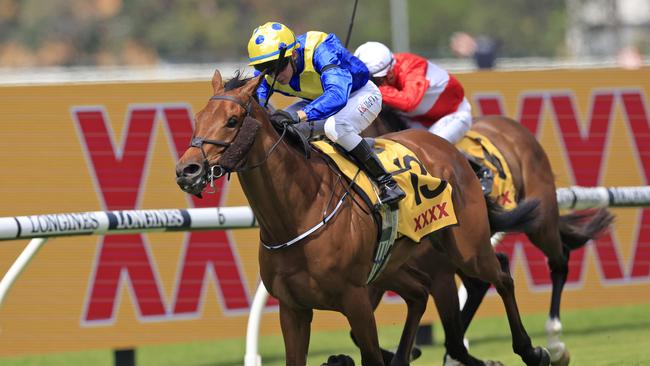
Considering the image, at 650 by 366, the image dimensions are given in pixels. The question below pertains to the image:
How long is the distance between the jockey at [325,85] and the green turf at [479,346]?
243 cm

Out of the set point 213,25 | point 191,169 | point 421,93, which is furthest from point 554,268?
point 213,25

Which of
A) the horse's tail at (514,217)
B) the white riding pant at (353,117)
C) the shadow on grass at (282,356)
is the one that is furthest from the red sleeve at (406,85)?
the shadow on grass at (282,356)

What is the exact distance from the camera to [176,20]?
156ft

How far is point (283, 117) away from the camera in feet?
20.6

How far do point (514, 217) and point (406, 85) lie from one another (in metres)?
1.07

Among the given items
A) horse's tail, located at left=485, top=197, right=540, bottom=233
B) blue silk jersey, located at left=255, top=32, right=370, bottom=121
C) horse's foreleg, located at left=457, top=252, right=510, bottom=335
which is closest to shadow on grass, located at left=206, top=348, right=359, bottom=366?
horse's foreleg, located at left=457, top=252, right=510, bottom=335

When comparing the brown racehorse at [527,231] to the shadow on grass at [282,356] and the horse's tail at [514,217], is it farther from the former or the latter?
the shadow on grass at [282,356]

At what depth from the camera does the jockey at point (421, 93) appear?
26.1 ft

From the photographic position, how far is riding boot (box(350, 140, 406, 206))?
6.54 meters

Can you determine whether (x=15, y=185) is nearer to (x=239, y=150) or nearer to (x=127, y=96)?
(x=127, y=96)

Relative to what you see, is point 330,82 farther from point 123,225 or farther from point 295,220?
point 123,225

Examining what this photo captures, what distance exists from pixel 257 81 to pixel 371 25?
3690 centimetres

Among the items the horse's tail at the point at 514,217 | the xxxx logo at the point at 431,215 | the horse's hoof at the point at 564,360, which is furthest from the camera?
the horse's hoof at the point at 564,360

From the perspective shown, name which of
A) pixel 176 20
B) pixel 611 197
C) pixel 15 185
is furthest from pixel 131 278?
pixel 176 20
